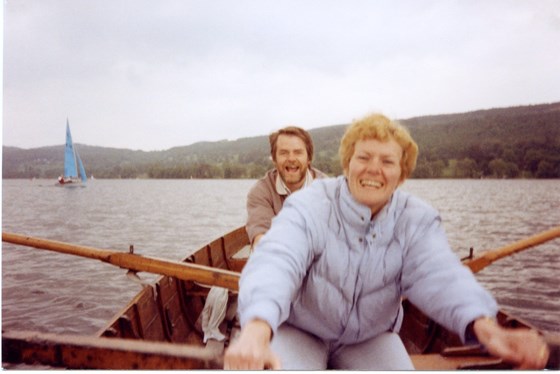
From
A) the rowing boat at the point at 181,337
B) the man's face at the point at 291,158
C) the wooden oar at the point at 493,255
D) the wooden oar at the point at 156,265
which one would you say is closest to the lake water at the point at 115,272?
the wooden oar at the point at 156,265

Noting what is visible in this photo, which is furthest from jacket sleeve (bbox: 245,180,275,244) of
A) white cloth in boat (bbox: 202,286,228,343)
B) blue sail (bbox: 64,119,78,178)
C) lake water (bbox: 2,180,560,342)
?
blue sail (bbox: 64,119,78,178)

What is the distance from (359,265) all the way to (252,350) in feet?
1.60

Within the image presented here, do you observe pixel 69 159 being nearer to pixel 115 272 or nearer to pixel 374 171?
pixel 115 272

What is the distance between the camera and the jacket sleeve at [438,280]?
145 cm

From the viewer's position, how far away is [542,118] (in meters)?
6.41

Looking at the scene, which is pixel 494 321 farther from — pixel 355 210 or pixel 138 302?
pixel 138 302

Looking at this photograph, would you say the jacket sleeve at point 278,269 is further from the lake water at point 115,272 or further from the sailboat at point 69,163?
the sailboat at point 69,163

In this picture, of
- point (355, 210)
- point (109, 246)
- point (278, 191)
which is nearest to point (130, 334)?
point (278, 191)

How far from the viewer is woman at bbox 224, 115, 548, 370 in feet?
4.78

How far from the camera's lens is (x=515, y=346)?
4.49 feet

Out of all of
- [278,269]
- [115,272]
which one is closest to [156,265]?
[278,269]

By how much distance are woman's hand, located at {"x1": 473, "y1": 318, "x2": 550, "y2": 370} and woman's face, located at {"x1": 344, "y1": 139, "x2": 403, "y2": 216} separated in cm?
54

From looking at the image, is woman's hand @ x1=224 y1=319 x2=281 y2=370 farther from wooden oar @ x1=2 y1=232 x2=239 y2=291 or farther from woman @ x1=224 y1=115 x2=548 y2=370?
wooden oar @ x1=2 y1=232 x2=239 y2=291

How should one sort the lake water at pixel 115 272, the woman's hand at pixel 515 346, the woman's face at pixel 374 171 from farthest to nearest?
the lake water at pixel 115 272 < the woman's face at pixel 374 171 < the woman's hand at pixel 515 346
